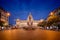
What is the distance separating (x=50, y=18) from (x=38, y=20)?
861mm

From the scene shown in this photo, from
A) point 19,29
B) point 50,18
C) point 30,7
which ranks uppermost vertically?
point 30,7

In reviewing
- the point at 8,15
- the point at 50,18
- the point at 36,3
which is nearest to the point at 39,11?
the point at 36,3

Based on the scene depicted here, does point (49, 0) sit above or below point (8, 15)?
above

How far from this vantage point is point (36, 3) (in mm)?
7184

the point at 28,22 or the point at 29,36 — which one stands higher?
the point at 28,22

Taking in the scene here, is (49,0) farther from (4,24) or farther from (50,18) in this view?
(4,24)

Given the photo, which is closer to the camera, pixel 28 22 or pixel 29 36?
pixel 29 36

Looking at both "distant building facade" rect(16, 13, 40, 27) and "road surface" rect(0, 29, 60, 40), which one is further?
"distant building facade" rect(16, 13, 40, 27)

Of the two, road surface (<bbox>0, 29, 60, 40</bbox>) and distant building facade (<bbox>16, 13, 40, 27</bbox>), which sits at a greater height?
distant building facade (<bbox>16, 13, 40, 27</bbox>)

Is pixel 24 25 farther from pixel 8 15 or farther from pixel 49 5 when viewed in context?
pixel 49 5

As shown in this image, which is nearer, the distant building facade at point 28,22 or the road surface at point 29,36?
the road surface at point 29,36

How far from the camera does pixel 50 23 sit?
7.71m

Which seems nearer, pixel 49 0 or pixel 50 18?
pixel 49 0

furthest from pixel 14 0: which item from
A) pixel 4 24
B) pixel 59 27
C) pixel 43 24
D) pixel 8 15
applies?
pixel 59 27
